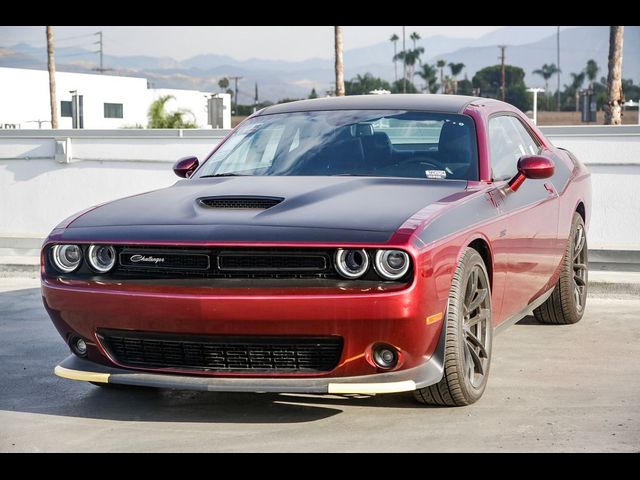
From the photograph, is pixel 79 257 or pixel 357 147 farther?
pixel 357 147

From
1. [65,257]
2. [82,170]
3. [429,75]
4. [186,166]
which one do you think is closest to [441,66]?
[429,75]

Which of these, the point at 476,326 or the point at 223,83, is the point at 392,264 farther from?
the point at 223,83

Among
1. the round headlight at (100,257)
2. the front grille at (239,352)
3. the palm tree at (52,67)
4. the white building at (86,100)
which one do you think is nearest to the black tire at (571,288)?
the front grille at (239,352)

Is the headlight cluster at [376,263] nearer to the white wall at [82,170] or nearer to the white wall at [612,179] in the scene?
the white wall at [612,179]

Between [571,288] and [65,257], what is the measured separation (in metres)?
3.71

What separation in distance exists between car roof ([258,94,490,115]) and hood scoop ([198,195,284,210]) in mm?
1457

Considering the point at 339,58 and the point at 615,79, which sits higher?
the point at 339,58

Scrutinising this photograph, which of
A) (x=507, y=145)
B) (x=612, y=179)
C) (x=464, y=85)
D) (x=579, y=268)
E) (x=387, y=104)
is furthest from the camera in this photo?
(x=464, y=85)

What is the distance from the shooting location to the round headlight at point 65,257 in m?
5.46

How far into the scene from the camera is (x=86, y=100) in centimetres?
7538

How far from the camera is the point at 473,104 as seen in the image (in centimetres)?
674

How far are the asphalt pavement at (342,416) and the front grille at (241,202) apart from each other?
37.8 inches
